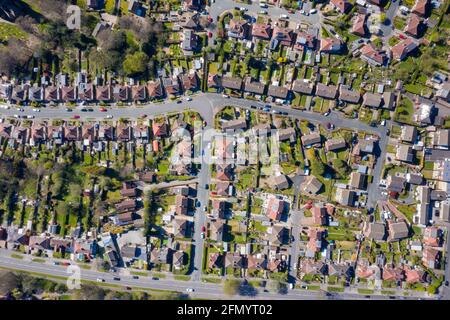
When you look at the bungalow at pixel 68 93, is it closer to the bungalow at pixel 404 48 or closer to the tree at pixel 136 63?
the tree at pixel 136 63

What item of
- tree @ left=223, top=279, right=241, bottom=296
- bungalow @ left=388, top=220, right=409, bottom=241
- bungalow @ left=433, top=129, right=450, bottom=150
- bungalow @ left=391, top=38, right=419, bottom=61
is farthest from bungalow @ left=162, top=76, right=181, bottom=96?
bungalow @ left=433, top=129, right=450, bottom=150

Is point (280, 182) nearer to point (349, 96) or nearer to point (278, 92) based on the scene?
point (278, 92)

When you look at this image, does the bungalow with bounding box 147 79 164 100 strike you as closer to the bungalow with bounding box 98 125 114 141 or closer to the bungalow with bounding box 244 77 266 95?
the bungalow with bounding box 98 125 114 141

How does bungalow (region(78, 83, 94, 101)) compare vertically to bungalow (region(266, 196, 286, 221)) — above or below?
above

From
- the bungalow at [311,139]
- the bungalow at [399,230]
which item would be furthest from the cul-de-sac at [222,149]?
the bungalow at [399,230]

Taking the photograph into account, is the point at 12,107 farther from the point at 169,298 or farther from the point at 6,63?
the point at 169,298

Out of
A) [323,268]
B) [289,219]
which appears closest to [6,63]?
[289,219]
